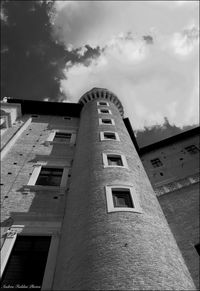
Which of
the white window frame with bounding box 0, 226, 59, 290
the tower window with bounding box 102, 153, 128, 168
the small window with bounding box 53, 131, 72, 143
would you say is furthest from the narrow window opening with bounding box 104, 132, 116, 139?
the white window frame with bounding box 0, 226, 59, 290

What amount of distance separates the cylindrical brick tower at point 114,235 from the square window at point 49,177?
1.70 m

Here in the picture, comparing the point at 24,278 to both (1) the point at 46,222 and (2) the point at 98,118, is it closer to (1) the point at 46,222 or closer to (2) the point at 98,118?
(1) the point at 46,222

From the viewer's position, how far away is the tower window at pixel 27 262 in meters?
8.02

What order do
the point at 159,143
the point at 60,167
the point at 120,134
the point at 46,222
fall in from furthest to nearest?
the point at 159,143
the point at 120,134
the point at 60,167
the point at 46,222

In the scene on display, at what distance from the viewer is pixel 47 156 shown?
14938 mm

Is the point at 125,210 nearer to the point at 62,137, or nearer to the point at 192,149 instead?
the point at 62,137

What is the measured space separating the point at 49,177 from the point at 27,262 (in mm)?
5350

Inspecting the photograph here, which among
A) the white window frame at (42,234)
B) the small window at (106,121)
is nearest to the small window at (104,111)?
the small window at (106,121)

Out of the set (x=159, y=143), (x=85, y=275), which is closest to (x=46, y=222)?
(x=85, y=275)

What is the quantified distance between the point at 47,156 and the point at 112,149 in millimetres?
4535

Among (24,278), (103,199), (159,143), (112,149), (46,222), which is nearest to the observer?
(24,278)

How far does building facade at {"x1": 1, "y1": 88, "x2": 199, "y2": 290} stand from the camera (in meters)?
6.22

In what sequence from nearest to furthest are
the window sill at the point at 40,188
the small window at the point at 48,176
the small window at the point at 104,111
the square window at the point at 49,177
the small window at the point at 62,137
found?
the window sill at the point at 40,188, the small window at the point at 48,176, the square window at the point at 49,177, the small window at the point at 62,137, the small window at the point at 104,111

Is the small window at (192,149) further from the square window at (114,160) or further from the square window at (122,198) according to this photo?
the square window at (122,198)
